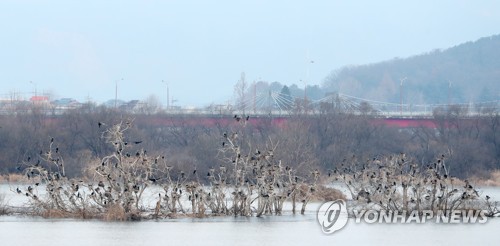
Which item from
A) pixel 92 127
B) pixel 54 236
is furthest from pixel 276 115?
pixel 54 236

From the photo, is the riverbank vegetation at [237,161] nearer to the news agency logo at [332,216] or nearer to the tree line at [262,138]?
the tree line at [262,138]

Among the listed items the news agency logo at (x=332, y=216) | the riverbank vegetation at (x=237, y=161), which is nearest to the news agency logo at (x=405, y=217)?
the news agency logo at (x=332, y=216)

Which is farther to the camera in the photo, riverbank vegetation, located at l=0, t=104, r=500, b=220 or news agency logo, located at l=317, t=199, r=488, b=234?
news agency logo, located at l=317, t=199, r=488, b=234

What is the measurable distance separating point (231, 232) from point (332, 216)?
27.4 feet

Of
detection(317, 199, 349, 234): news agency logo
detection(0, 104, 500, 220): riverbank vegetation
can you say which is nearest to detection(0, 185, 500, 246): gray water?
detection(317, 199, 349, 234): news agency logo

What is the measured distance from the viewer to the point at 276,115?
9725 centimetres

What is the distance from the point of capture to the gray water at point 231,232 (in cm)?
3566

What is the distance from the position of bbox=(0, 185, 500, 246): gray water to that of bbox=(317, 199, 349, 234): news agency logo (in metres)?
0.40

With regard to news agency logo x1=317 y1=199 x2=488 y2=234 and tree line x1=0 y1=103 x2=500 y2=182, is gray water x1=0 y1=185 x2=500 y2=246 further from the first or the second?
tree line x1=0 y1=103 x2=500 y2=182

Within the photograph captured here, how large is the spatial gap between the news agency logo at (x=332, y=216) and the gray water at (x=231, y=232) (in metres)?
0.40

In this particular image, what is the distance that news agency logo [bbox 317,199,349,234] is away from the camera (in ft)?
134

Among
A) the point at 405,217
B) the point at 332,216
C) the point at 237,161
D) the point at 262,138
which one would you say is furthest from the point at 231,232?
the point at 262,138

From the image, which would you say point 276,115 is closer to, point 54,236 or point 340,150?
point 340,150

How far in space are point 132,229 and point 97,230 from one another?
1220 millimetres
